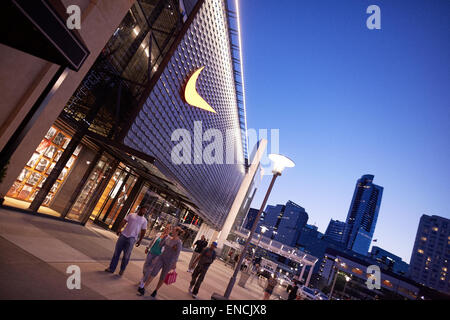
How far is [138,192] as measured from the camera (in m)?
15.5

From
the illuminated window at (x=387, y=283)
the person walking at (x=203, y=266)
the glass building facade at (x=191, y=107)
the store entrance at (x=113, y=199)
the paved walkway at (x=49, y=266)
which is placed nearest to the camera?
the paved walkway at (x=49, y=266)

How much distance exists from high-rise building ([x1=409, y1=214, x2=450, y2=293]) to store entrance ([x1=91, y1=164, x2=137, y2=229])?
428ft

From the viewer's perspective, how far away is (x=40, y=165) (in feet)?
32.4

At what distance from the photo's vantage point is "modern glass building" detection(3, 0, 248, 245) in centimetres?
959

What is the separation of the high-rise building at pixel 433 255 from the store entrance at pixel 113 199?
130 meters

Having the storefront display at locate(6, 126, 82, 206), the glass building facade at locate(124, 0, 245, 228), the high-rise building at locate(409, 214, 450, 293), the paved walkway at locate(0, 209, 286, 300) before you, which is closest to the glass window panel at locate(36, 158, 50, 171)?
the storefront display at locate(6, 126, 82, 206)

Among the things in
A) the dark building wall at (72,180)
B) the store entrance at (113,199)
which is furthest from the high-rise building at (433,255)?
the dark building wall at (72,180)

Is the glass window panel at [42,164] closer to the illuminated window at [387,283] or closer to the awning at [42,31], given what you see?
the awning at [42,31]

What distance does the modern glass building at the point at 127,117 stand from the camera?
31.4ft

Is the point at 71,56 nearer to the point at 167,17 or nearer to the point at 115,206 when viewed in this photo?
the point at 167,17

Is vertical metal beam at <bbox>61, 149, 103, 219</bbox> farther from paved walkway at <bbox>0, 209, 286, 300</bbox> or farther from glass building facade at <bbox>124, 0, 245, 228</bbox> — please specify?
glass building facade at <bbox>124, 0, 245, 228</bbox>

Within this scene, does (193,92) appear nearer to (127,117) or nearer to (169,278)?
(127,117)
